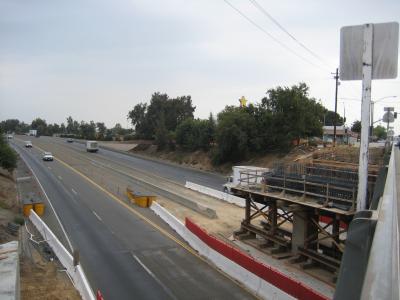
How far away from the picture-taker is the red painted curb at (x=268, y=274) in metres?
15.9

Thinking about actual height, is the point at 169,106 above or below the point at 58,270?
above

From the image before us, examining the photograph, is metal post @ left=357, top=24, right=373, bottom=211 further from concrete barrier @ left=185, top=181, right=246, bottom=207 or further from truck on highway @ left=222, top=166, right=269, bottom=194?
concrete barrier @ left=185, top=181, right=246, bottom=207

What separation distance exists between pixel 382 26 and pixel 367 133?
160 inches

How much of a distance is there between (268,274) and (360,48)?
10.5m

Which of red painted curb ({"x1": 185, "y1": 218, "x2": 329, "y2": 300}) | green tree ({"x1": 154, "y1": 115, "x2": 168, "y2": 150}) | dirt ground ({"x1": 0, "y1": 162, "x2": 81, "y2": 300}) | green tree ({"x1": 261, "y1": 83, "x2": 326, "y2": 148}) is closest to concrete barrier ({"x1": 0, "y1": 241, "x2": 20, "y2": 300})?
dirt ground ({"x1": 0, "y1": 162, "x2": 81, "y2": 300})

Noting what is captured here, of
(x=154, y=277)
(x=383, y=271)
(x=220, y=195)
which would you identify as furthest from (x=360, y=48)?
(x=220, y=195)

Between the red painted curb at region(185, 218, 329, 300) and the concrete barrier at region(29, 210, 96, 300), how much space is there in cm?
737

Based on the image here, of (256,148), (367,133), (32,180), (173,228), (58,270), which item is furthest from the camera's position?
(256,148)

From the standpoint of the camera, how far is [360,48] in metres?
13.4

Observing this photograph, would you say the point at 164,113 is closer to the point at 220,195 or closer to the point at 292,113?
the point at 292,113

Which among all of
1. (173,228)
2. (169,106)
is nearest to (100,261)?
(173,228)

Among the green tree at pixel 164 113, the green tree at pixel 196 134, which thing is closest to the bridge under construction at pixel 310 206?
the green tree at pixel 196 134

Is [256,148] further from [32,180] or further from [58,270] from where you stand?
[58,270]

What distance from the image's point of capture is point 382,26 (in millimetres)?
13547
